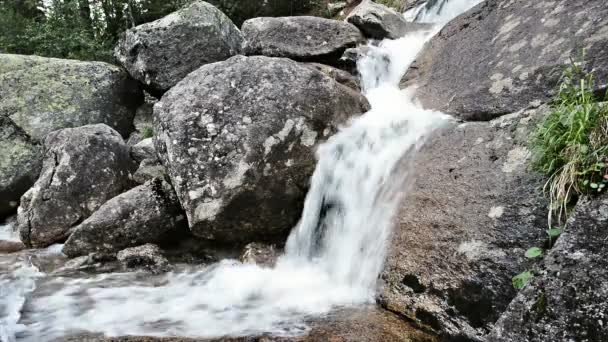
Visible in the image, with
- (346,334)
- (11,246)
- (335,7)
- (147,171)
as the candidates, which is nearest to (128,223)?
(147,171)

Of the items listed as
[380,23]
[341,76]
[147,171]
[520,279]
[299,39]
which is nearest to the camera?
[520,279]

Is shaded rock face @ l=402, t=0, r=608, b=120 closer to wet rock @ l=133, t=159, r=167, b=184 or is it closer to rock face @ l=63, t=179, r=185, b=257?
rock face @ l=63, t=179, r=185, b=257

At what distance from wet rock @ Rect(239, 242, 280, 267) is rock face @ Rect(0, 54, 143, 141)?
6.59m

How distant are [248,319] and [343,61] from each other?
6363 millimetres

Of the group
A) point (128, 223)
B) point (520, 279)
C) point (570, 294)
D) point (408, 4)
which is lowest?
point (128, 223)

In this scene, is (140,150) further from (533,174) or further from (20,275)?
(533,174)

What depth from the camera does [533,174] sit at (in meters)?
3.56

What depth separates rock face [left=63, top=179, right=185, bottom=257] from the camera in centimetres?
600

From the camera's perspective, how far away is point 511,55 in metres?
5.41

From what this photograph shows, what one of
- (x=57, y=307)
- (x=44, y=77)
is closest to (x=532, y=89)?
(x=57, y=307)

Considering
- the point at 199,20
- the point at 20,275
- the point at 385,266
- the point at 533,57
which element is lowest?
the point at 20,275

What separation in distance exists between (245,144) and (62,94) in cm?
691

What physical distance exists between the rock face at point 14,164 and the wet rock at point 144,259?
513 centimetres

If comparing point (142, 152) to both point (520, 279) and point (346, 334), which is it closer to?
point (346, 334)
